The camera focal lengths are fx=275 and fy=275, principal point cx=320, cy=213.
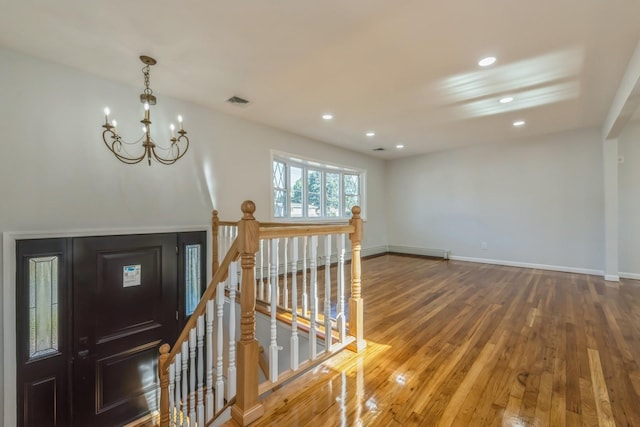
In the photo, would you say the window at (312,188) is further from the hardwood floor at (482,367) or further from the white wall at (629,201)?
the white wall at (629,201)

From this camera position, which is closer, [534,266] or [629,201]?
[629,201]

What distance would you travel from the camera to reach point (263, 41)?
2.27 m

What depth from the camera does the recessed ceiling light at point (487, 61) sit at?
8.26 feet

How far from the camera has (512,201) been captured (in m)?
5.44

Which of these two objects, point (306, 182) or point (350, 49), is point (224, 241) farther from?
point (350, 49)

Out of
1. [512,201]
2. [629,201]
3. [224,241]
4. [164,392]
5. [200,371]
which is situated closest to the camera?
[200,371]

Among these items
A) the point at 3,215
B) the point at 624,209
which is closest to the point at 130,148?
the point at 3,215

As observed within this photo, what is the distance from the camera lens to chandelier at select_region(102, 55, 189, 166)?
2574mm

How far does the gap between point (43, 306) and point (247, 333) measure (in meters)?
2.34

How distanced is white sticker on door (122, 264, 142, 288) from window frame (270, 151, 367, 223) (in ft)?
6.68

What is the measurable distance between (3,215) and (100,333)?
137 centimetres

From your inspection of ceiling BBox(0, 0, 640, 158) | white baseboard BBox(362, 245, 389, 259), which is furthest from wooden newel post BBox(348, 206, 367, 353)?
white baseboard BBox(362, 245, 389, 259)

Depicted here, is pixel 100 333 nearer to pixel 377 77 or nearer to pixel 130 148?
pixel 130 148

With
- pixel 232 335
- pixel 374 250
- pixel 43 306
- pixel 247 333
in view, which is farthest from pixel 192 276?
pixel 374 250
